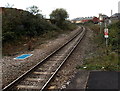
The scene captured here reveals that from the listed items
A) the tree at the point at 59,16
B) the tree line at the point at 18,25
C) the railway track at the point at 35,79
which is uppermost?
the tree at the point at 59,16

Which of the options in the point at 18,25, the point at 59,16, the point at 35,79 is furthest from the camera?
the point at 59,16

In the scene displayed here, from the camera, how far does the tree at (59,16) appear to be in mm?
35156

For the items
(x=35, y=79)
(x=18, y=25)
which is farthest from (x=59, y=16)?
(x=35, y=79)

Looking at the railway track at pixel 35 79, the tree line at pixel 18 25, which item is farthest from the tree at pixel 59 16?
the railway track at pixel 35 79

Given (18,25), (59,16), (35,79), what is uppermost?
(59,16)

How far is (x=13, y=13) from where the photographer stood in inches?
764

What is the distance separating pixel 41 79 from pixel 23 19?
1541 cm

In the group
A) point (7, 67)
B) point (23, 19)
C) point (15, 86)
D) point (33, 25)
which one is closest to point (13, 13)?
point (23, 19)

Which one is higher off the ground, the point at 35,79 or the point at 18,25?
the point at 18,25

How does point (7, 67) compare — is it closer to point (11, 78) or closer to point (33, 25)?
point (11, 78)

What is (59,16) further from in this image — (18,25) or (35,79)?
(35,79)

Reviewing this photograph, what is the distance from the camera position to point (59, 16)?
36.5 meters

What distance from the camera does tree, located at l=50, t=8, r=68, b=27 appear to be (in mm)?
35156

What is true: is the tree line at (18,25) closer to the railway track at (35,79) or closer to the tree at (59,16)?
the railway track at (35,79)
